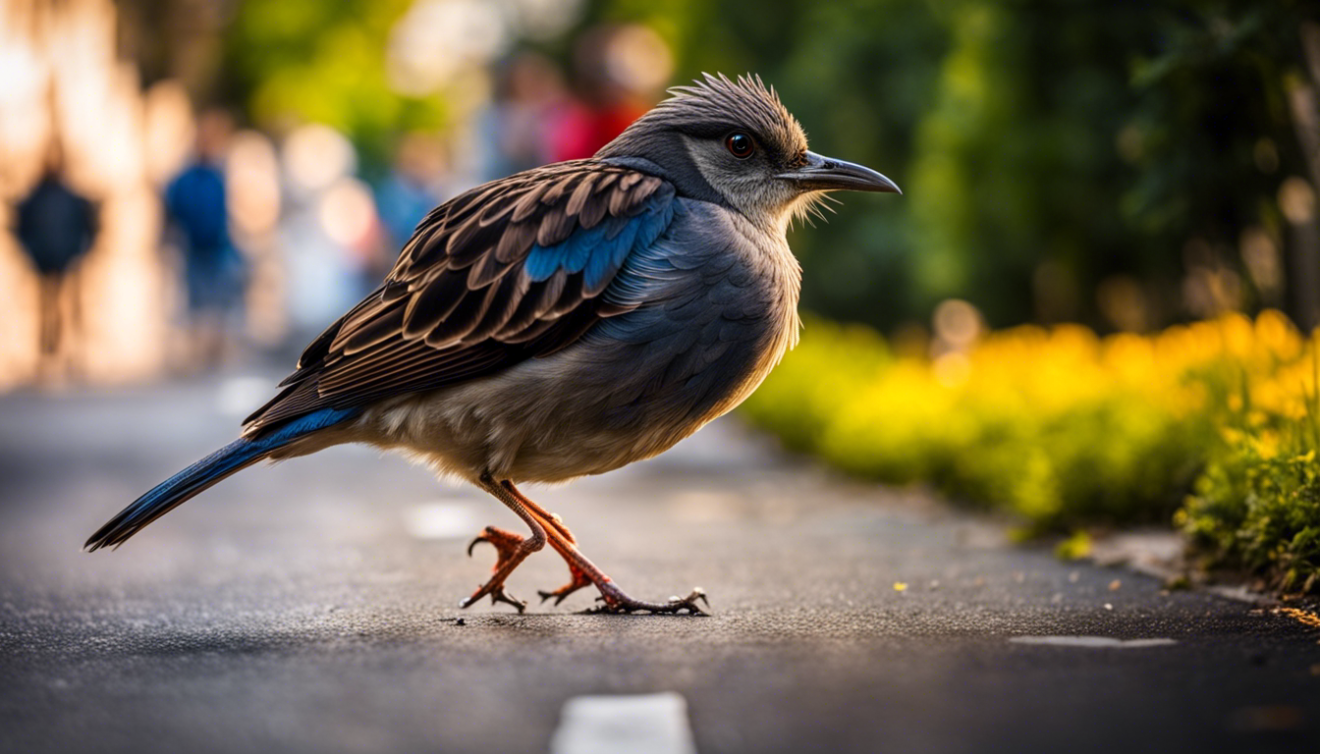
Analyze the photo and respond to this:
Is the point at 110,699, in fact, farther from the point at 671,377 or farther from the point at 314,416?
the point at 671,377

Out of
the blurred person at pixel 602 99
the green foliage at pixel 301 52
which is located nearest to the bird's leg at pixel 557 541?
the blurred person at pixel 602 99

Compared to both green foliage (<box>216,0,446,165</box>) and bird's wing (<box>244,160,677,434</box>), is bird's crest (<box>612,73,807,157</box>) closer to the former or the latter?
bird's wing (<box>244,160,677,434</box>)

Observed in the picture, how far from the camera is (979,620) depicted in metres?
5.71

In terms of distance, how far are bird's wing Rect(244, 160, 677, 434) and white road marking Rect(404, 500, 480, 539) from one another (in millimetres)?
2802

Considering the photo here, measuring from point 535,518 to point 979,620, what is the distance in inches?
60.7

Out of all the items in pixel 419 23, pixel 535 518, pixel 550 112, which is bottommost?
pixel 535 518

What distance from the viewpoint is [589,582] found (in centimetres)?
618

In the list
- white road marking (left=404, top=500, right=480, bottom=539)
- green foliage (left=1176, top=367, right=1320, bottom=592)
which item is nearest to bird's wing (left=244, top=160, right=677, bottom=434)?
green foliage (left=1176, top=367, right=1320, bottom=592)

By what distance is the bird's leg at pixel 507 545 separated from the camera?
19.9ft

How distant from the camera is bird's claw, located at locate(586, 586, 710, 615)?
233 inches

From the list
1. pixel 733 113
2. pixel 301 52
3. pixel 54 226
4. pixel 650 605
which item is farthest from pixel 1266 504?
pixel 301 52

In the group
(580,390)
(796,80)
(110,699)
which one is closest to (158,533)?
(580,390)

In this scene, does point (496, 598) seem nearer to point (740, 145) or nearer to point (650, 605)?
point (650, 605)

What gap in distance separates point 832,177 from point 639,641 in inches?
89.3
